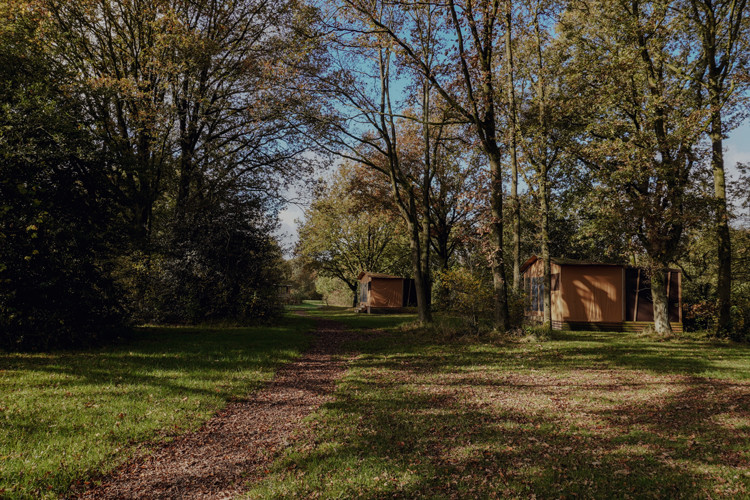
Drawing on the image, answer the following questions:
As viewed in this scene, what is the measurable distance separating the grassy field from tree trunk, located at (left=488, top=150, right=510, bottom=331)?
3.97 meters

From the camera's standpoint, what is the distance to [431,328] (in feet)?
49.5

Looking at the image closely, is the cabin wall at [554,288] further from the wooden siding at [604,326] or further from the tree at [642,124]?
the tree at [642,124]

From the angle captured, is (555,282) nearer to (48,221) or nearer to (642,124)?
(642,124)

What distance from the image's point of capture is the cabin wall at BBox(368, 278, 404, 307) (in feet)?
108

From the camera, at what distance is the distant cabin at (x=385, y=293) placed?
32875 millimetres

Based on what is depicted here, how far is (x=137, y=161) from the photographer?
42.1ft

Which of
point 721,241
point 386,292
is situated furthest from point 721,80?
point 386,292

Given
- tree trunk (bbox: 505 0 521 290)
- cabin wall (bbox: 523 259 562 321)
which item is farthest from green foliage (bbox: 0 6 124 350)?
cabin wall (bbox: 523 259 562 321)

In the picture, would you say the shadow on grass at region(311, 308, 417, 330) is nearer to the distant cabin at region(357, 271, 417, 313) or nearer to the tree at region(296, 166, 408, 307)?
the distant cabin at region(357, 271, 417, 313)

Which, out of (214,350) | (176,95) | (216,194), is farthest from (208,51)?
(214,350)

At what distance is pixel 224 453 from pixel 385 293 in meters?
28.9

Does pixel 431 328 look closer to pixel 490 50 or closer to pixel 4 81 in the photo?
pixel 490 50

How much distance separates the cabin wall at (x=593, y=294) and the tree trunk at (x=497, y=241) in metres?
7.47

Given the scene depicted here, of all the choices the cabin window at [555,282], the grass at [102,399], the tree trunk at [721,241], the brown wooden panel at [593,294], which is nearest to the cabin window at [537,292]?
the cabin window at [555,282]
